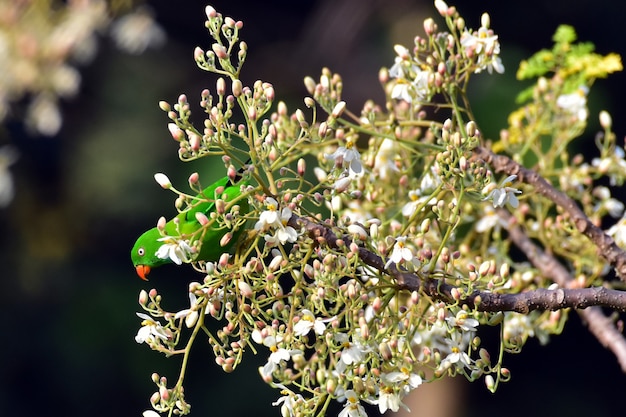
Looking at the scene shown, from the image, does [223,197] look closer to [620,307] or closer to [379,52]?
[620,307]

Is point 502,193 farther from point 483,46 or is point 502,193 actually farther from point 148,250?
point 148,250

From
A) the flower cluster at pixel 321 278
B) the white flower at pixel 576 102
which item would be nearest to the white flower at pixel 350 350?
the flower cluster at pixel 321 278

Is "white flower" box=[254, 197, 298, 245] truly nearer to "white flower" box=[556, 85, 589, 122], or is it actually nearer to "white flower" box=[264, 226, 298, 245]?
"white flower" box=[264, 226, 298, 245]

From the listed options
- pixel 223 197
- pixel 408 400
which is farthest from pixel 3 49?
pixel 408 400

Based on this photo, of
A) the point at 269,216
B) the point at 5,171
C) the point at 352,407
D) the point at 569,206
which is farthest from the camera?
the point at 5,171

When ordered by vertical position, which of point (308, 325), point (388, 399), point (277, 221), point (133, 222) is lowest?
point (388, 399)

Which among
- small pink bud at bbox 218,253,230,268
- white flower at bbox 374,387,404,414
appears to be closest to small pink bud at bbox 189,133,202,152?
small pink bud at bbox 218,253,230,268

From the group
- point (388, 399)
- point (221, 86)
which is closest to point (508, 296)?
point (388, 399)
